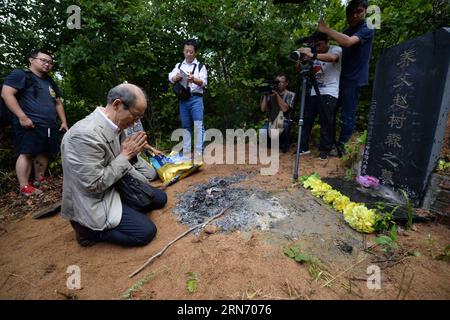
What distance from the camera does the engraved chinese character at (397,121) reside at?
10.2 feet

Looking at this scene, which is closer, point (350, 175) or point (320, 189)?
point (320, 189)

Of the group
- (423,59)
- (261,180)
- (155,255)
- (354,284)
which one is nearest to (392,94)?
(423,59)

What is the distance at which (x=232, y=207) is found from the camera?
A: 297cm

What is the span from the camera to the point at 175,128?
21.4 feet

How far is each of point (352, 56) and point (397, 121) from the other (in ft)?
4.55

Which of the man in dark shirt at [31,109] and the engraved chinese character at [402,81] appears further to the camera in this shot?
the man in dark shirt at [31,109]

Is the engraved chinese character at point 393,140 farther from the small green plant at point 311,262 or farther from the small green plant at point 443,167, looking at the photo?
the small green plant at point 311,262

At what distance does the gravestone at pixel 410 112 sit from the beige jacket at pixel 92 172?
10.8 feet

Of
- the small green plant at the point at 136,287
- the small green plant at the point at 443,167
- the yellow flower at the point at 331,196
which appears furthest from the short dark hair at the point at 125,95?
the small green plant at the point at 443,167

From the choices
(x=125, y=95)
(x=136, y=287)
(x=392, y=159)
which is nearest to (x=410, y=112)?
(x=392, y=159)

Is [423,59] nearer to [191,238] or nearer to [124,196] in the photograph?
[191,238]

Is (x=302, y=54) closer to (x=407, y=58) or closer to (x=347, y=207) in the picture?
(x=407, y=58)

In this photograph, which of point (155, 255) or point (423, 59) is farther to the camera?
point (423, 59)
